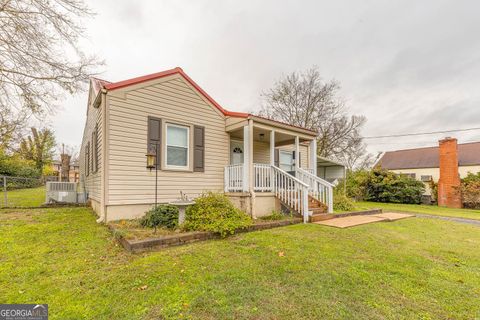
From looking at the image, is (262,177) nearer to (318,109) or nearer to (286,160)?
(286,160)

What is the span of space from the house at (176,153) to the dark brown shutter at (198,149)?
0.11 ft

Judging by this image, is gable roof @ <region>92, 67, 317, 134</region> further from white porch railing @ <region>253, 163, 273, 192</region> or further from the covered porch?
white porch railing @ <region>253, 163, 273, 192</region>

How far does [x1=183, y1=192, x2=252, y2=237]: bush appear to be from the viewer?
496 cm

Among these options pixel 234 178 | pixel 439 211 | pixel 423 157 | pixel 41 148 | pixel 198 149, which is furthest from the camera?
pixel 41 148

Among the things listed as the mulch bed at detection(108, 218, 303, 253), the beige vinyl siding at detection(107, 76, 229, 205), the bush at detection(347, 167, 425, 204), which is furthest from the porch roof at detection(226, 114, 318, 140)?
the bush at detection(347, 167, 425, 204)

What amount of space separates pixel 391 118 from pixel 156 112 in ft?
94.0

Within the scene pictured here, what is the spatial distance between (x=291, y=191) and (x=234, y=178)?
6.52ft

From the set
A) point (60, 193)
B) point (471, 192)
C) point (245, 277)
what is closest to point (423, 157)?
point (471, 192)

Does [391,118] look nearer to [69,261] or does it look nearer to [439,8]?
[439,8]

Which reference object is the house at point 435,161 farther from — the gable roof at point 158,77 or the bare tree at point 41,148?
the bare tree at point 41,148

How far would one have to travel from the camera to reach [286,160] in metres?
11.1

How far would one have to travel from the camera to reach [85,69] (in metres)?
8.02

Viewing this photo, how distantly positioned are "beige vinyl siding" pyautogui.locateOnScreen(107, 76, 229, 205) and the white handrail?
198 centimetres

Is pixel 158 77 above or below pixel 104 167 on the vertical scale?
above
